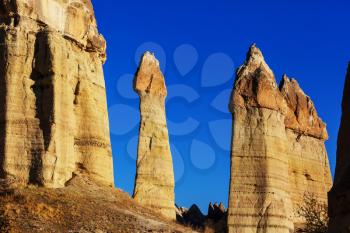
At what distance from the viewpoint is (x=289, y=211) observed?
35750 millimetres

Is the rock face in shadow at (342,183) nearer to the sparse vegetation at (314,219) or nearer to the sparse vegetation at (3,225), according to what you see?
the sparse vegetation at (314,219)

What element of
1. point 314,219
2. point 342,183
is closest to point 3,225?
point 314,219

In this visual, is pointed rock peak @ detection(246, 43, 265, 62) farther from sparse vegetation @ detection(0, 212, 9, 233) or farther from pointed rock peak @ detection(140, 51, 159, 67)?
sparse vegetation @ detection(0, 212, 9, 233)

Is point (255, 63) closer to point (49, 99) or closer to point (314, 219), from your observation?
point (49, 99)

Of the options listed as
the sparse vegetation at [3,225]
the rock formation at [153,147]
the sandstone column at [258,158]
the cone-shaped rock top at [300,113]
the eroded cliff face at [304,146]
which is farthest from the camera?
the cone-shaped rock top at [300,113]

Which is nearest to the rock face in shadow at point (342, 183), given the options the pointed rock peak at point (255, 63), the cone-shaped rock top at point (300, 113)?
the pointed rock peak at point (255, 63)

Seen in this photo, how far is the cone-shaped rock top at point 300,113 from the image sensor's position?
144 ft

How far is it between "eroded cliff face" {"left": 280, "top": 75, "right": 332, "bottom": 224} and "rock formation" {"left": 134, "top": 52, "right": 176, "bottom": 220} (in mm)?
6811

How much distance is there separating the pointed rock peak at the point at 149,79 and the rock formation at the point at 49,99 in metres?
10.2

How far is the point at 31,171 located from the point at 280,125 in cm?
1352

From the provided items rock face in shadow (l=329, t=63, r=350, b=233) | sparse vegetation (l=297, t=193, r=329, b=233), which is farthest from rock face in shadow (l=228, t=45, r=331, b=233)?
rock face in shadow (l=329, t=63, r=350, b=233)

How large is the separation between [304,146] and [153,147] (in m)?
8.73

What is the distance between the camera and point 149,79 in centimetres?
4441

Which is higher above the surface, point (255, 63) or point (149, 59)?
point (149, 59)
